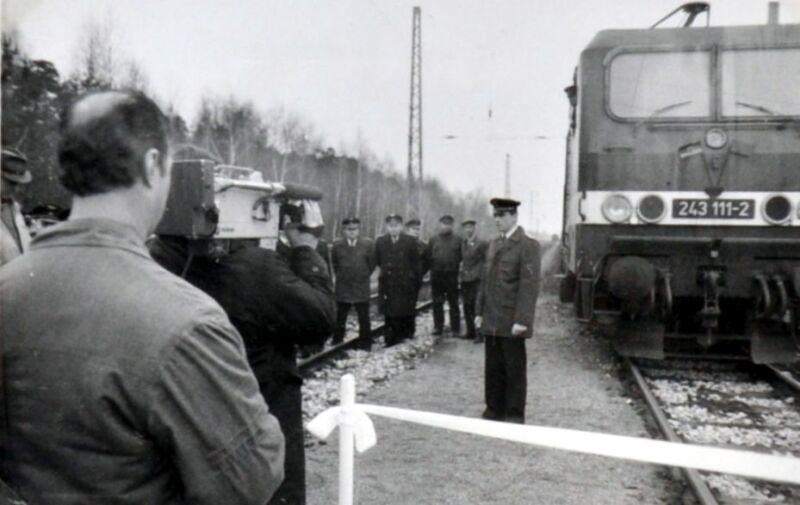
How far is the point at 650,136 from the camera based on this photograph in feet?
19.7

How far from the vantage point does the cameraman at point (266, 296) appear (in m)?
2.34

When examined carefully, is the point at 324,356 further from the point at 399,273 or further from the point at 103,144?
the point at 103,144

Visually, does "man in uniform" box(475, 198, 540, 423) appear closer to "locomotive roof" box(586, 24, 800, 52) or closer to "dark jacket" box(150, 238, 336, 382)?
"locomotive roof" box(586, 24, 800, 52)

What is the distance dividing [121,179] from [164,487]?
20.1 inches

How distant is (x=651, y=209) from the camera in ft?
18.5

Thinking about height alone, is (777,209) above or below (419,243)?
above

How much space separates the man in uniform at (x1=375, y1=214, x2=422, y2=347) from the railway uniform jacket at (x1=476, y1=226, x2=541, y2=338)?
11.7 ft

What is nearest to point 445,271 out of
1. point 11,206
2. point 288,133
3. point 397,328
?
point 397,328

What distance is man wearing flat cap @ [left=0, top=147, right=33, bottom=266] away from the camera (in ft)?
9.14

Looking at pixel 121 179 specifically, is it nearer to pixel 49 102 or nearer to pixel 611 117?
pixel 611 117

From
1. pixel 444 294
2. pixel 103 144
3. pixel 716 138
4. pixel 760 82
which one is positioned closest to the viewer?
pixel 103 144

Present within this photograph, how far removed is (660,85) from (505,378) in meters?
2.72

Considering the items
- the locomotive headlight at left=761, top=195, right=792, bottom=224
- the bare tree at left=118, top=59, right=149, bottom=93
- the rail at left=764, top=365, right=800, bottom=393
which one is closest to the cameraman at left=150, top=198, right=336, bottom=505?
the locomotive headlight at left=761, top=195, right=792, bottom=224

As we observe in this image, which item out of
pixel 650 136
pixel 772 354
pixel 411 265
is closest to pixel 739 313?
pixel 772 354
